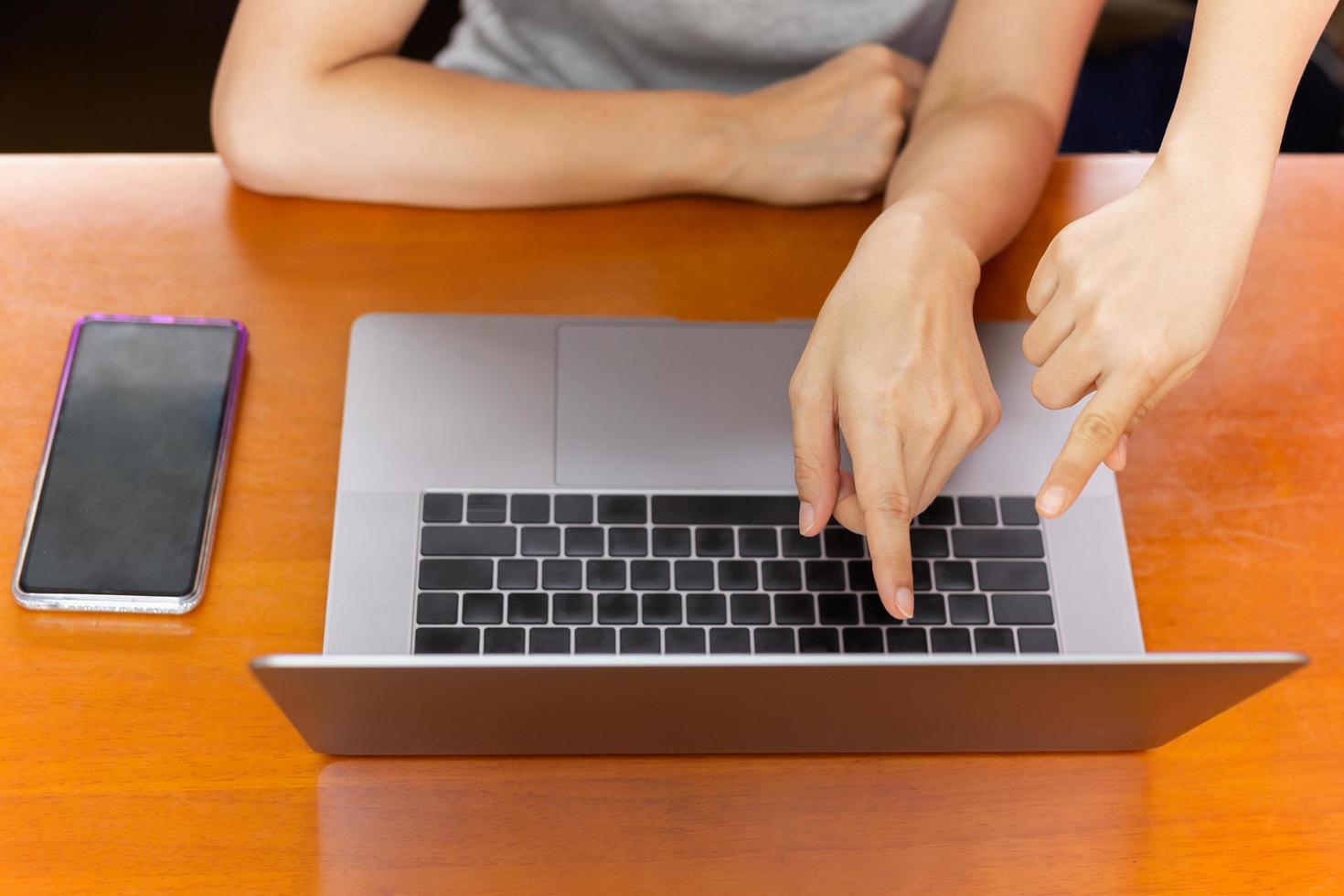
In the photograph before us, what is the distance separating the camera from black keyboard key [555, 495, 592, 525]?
60cm

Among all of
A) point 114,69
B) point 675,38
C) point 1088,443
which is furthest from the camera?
point 114,69

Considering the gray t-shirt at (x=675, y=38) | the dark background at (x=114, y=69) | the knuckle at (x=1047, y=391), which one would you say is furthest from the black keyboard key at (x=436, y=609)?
the dark background at (x=114, y=69)

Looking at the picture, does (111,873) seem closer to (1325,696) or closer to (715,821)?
(715,821)

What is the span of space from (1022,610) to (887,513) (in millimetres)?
114

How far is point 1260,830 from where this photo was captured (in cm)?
56

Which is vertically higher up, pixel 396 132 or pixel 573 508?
pixel 396 132

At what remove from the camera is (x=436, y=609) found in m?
0.57

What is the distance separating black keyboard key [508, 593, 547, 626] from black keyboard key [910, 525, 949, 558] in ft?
0.67

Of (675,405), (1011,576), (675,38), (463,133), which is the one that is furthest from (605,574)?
(675,38)

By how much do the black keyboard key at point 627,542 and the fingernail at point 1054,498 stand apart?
204 mm

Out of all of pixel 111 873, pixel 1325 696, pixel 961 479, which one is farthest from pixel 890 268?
pixel 111 873

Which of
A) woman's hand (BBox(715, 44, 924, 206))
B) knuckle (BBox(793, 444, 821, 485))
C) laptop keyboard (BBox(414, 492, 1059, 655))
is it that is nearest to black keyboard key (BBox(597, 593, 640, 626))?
laptop keyboard (BBox(414, 492, 1059, 655))

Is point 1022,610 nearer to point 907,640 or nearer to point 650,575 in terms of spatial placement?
point 907,640

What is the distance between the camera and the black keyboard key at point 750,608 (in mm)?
575
